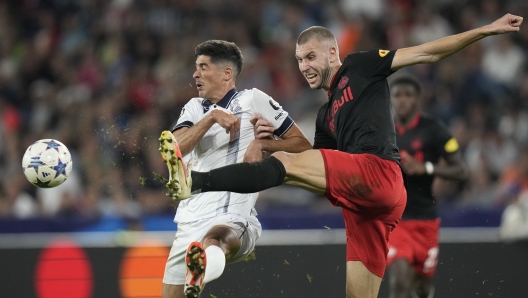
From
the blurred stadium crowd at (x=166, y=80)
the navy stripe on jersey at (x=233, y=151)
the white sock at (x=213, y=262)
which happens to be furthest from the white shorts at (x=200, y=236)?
the blurred stadium crowd at (x=166, y=80)

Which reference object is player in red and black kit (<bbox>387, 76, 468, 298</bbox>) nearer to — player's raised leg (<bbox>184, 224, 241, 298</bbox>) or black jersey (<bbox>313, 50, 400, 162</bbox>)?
black jersey (<bbox>313, 50, 400, 162</bbox>)

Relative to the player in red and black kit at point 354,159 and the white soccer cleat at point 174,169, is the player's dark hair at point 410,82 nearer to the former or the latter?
the player in red and black kit at point 354,159

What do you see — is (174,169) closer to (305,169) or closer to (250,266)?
(305,169)

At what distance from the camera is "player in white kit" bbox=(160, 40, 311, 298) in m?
5.70

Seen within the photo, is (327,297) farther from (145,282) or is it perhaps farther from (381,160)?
(381,160)

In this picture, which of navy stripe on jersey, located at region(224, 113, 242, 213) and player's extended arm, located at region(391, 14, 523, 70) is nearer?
player's extended arm, located at region(391, 14, 523, 70)

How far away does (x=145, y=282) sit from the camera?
313 inches

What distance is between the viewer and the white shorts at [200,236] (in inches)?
228

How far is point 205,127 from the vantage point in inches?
224

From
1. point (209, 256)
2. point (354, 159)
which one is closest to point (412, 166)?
point (354, 159)

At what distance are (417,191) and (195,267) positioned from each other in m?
3.16

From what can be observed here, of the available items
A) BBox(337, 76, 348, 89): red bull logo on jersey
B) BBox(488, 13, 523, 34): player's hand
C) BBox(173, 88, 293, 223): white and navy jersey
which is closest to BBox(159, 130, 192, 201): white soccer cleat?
BBox(173, 88, 293, 223): white and navy jersey

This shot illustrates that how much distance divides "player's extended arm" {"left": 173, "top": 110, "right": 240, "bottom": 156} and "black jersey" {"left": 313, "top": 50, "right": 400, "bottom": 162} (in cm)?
72

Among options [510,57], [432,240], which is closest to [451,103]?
[510,57]
